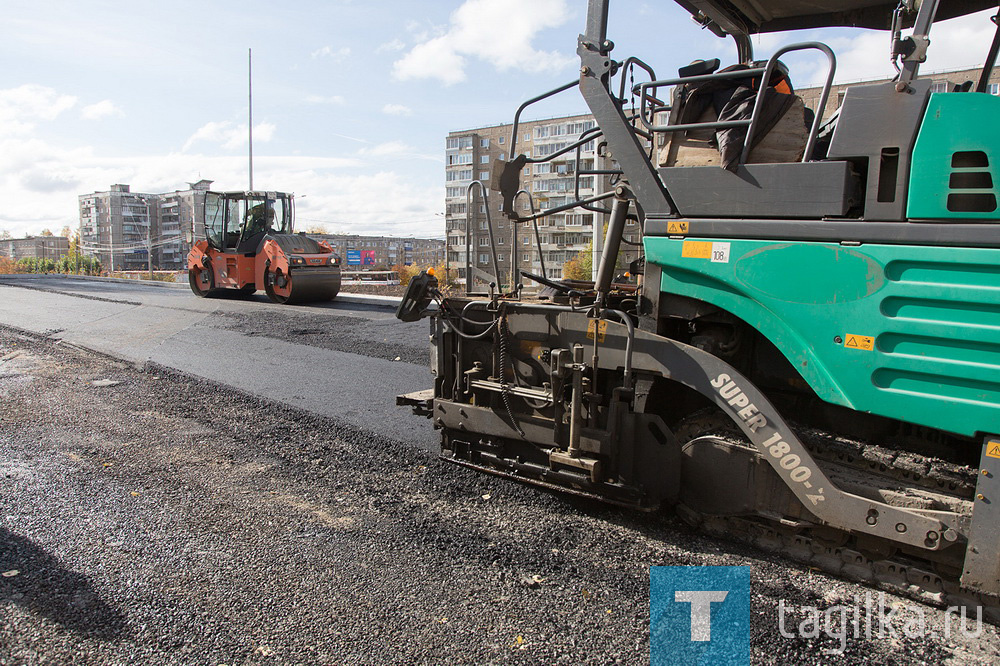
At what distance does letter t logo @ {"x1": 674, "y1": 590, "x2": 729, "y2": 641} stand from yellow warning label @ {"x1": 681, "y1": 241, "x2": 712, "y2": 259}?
1.71 metres

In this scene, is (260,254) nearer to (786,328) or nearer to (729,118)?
(729,118)

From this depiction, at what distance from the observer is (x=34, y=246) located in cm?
10469

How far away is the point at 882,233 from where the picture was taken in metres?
2.94

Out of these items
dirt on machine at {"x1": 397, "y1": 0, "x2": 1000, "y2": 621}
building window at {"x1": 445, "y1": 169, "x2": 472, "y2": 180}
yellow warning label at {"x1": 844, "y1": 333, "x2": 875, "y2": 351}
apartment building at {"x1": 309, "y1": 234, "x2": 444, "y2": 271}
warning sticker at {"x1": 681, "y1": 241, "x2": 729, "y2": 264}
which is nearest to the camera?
dirt on machine at {"x1": 397, "y1": 0, "x2": 1000, "y2": 621}

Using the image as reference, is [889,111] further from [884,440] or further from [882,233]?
[884,440]

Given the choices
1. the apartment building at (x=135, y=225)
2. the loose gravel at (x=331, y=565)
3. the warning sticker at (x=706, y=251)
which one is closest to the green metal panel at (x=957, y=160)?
the warning sticker at (x=706, y=251)

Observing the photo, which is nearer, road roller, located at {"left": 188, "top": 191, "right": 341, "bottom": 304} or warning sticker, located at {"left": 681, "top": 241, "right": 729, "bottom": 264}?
warning sticker, located at {"left": 681, "top": 241, "right": 729, "bottom": 264}

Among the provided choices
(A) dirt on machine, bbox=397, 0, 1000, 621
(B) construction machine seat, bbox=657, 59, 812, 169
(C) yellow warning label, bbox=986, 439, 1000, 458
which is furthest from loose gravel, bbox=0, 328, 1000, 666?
(B) construction machine seat, bbox=657, 59, 812, 169

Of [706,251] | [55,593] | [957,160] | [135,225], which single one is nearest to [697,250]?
[706,251]

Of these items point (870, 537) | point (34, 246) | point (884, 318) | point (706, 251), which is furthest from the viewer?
point (34, 246)

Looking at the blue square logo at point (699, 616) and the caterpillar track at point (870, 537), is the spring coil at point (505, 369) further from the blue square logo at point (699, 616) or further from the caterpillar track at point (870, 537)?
the blue square logo at point (699, 616)

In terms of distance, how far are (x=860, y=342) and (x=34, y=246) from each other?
419 feet

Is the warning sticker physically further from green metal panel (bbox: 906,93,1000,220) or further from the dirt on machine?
green metal panel (bbox: 906,93,1000,220)

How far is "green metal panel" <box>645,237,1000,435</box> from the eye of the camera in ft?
9.03
